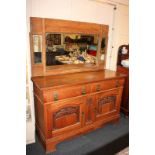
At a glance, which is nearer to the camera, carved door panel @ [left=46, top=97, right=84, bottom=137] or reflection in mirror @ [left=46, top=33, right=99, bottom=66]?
carved door panel @ [left=46, top=97, right=84, bottom=137]

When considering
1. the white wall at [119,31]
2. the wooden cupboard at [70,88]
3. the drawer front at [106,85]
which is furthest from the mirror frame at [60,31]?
the drawer front at [106,85]

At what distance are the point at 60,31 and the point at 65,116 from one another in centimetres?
120

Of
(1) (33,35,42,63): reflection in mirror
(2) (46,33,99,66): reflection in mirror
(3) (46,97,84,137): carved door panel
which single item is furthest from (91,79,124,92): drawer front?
(1) (33,35,42,63): reflection in mirror

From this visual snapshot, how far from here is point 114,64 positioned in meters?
3.05

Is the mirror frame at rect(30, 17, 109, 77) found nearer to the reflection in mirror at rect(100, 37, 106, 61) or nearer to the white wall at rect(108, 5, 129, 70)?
the reflection in mirror at rect(100, 37, 106, 61)

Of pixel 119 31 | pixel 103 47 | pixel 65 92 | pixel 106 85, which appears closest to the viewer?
pixel 65 92

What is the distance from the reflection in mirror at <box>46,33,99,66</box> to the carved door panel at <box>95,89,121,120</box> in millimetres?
653

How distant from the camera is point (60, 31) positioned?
2244 millimetres

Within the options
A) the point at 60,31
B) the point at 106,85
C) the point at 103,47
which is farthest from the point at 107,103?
the point at 60,31

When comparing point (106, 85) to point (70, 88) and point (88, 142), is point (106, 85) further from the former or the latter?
point (88, 142)

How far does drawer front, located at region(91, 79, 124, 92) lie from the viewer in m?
2.23
